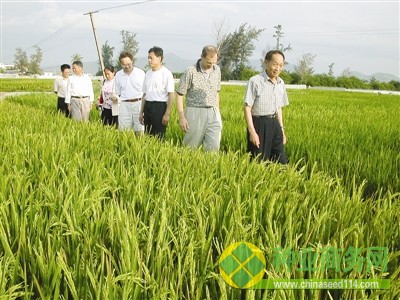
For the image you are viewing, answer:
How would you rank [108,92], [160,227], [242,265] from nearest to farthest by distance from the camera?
[242,265] → [160,227] → [108,92]

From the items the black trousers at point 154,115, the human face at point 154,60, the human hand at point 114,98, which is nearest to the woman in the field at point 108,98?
the human hand at point 114,98

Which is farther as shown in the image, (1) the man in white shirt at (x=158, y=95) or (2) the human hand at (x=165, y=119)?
(1) the man in white shirt at (x=158, y=95)

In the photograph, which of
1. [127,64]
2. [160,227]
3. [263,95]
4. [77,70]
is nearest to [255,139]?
[263,95]

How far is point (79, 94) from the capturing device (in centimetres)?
691

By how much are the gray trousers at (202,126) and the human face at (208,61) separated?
1.40 feet

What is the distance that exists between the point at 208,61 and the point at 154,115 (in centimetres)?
133

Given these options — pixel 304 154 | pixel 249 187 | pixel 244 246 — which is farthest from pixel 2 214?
pixel 304 154

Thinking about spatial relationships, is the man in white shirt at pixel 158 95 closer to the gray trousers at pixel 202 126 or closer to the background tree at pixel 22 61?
the gray trousers at pixel 202 126

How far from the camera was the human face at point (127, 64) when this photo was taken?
559cm

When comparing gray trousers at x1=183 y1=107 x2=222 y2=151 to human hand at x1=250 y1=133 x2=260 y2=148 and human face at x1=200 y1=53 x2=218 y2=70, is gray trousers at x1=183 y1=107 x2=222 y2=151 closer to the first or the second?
human face at x1=200 y1=53 x2=218 y2=70

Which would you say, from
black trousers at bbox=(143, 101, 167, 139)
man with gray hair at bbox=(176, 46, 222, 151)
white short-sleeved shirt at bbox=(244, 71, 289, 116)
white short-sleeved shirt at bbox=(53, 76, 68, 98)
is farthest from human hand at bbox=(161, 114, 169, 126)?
white short-sleeved shirt at bbox=(53, 76, 68, 98)

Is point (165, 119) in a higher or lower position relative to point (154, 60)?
lower

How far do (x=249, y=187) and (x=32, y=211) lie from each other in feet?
3.47

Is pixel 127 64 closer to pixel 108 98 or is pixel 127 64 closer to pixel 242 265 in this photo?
pixel 108 98
